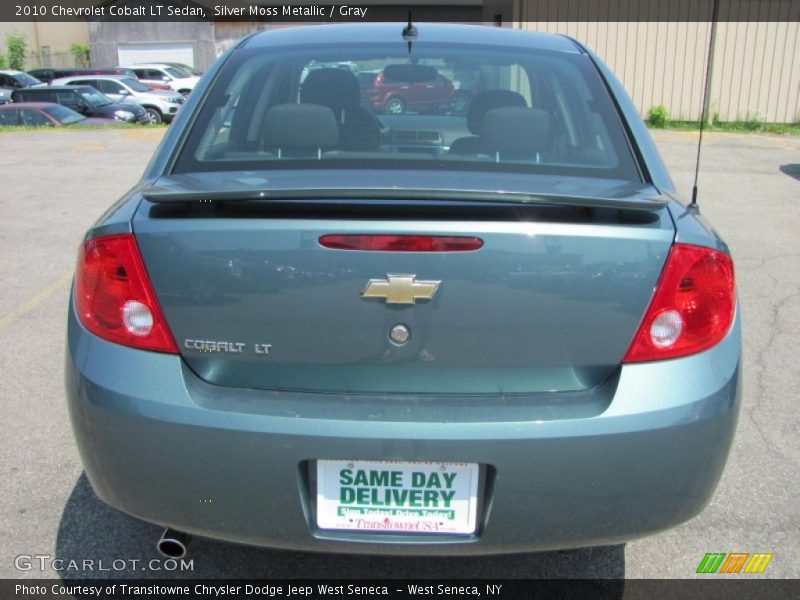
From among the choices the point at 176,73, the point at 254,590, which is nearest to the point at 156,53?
the point at 176,73

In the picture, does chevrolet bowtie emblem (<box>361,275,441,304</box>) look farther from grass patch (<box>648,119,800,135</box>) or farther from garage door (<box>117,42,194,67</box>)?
garage door (<box>117,42,194,67</box>)

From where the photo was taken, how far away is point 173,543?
227 centimetres

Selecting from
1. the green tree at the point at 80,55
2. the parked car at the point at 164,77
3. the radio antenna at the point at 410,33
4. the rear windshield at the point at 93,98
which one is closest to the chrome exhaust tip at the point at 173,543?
the radio antenna at the point at 410,33

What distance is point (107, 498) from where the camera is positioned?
2.18 metres

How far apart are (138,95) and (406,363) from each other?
23458 mm

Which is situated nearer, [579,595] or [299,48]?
[579,595]

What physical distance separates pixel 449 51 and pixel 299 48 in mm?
564

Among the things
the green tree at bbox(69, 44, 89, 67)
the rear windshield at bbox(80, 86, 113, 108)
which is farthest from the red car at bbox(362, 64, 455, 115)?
the green tree at bbox(69, 44, 89, 67)

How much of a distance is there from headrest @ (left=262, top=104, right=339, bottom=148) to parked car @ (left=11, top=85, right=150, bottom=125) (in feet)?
56.3

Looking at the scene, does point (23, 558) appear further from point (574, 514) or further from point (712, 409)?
point (712, 409)

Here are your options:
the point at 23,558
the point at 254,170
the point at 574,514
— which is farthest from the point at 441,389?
the point at 23,558

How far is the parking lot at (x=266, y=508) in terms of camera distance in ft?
8.66

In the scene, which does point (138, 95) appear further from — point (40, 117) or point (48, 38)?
point (48, 38)

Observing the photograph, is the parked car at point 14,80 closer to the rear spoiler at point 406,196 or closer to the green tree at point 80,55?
the green tree at point 80,55
